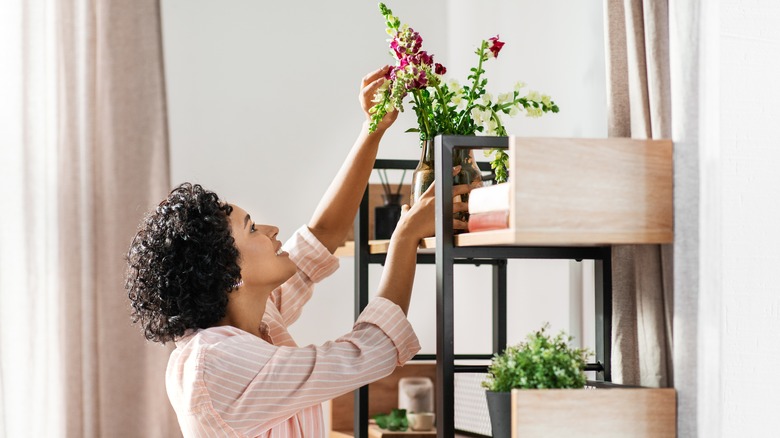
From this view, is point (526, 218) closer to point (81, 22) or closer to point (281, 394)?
point (281, 394)

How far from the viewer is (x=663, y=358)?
1.15 meters

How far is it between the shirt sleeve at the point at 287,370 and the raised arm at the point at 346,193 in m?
0.39

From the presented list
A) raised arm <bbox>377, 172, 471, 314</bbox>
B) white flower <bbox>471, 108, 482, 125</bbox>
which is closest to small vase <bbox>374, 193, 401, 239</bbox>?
raised arm <bbox>377, 172, 471, 314</bbox>

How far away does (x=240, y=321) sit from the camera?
1546 mm

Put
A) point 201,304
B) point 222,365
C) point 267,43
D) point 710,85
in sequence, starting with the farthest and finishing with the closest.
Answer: point 267,43 → point 201,304 → point 222,365 → point 710,85

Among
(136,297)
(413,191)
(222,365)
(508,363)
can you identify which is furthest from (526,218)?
(136,297)

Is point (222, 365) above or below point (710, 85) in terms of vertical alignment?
below

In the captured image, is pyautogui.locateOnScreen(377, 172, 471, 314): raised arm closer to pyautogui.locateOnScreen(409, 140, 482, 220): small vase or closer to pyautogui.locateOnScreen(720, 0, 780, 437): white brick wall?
pyautogui.locateOnScreen(409, 140, 482, 220): small vase

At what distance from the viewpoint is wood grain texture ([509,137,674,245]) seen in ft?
3.41

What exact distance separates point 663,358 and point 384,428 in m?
1.51

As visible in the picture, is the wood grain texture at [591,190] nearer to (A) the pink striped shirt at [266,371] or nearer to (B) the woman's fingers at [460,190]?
(B) the woman's fingers at [460,190]

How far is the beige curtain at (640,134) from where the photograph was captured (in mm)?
1142

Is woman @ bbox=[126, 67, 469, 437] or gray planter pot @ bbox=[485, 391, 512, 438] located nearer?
gray planter pot @ bbox=[485, 391, 512, 438]

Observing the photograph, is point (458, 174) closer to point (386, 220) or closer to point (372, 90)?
point (372, 90)
